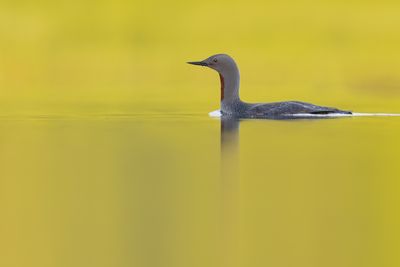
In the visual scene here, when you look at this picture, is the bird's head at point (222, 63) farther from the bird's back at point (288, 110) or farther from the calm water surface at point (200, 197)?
the calm water surface at point (200, 197)

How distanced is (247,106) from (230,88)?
18.3 inches

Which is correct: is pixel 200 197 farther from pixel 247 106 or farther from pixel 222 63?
pixel 222 63

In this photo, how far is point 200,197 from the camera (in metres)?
8.71

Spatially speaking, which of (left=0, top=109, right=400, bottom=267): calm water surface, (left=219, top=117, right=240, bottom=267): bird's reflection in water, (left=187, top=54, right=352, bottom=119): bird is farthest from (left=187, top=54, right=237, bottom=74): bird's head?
(left=219, top=117, right=240, bottom=267): bird's reflection in water

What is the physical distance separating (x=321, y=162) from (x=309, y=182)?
141 centimetres

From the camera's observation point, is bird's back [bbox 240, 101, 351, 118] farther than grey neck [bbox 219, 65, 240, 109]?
No

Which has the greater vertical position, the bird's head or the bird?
the bird's head

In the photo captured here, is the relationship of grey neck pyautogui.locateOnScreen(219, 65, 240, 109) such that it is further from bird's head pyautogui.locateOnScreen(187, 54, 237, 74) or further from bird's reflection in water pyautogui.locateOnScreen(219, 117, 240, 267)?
bird's reflection in water pyautogui.locateOnScreen(219, 117, 240, 267)

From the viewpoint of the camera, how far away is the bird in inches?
634

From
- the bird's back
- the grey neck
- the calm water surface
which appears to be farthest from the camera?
the grey neck

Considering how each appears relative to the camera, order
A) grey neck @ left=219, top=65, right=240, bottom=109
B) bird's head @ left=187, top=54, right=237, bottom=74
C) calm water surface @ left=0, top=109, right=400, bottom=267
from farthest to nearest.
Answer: bird's head @ left=187, top=54, right=237, bottom=74 < grey neck @ left=219, top=65, right=240, bottom=109 < calm water surface @ left=0, top=109, right=400, bottom=267

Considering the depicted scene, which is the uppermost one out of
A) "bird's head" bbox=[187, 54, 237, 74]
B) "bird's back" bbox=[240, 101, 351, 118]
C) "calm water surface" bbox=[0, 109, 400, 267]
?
"bird's head" bbox=[187, 54, 237, 74]

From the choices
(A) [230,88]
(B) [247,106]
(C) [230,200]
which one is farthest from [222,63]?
(C) [230,200]

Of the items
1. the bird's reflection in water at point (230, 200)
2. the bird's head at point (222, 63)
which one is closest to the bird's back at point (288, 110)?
the bird's head at point (222, 63)
